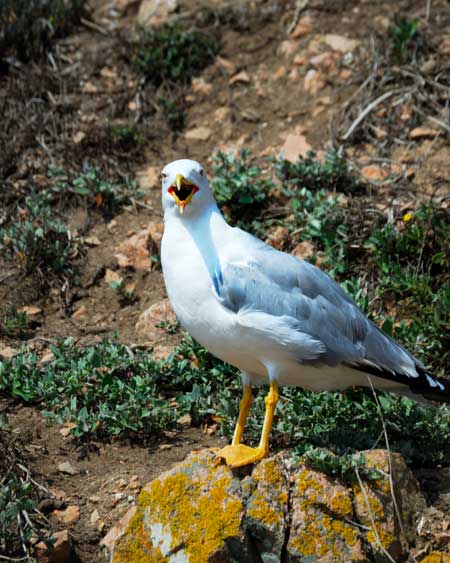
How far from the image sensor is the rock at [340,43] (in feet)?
28.7

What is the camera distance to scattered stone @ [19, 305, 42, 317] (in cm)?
693

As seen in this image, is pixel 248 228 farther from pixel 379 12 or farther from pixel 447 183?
pixel 379 12

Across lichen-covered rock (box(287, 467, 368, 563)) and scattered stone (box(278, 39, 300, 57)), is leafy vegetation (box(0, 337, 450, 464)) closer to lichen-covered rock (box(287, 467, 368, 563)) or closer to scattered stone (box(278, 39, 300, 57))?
lichen-covered rock (box(287, 467, 368, 563))

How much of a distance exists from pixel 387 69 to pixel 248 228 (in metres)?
2.19

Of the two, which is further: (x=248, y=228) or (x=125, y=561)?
(x=248, y=228)

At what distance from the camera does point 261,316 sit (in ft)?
15.8

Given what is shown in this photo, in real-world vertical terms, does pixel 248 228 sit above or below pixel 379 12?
below

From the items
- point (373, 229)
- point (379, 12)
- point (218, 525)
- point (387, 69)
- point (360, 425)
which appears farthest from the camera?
point (379, 12)

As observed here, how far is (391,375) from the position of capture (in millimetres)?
5152

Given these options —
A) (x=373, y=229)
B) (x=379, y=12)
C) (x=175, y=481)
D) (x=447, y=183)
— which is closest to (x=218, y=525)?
(x=175, y=481)

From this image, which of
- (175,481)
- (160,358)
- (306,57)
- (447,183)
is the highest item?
(306,57)

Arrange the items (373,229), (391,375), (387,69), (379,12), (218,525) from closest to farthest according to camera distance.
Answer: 1. (218,525)
2. (391,375)
3. (373,229)
4. (387,69)
5. (379,12)

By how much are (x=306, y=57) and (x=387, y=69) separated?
34.7 inches

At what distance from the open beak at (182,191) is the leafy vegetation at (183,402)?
4.41 ft
